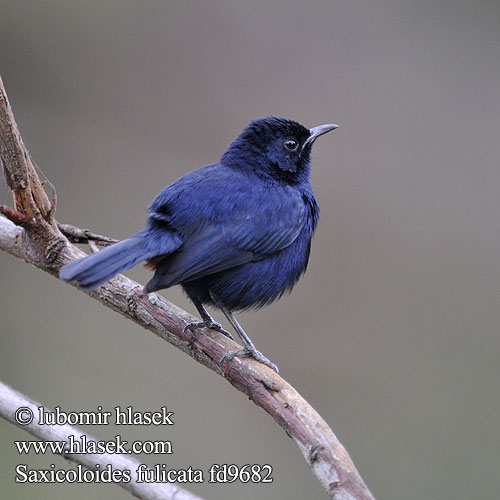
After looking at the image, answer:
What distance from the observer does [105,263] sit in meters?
3.24

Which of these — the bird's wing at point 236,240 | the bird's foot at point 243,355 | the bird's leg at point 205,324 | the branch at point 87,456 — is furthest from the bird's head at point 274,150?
the branch at point 87,456

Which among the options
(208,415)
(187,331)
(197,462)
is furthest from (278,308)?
(187,331)

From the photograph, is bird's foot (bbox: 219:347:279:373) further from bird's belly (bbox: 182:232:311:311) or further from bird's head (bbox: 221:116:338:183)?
bird's head (bbox: 221:116:338:183)

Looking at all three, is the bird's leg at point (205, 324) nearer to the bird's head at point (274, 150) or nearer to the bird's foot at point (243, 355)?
the bird's foot at point (243, 355)

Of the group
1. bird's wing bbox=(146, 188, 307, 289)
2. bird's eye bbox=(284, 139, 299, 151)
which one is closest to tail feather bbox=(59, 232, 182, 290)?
bird's wing bbox=(146, 188, 307, 289)

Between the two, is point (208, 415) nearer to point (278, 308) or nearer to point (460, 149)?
point (278, 308)

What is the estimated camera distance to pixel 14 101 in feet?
24.3

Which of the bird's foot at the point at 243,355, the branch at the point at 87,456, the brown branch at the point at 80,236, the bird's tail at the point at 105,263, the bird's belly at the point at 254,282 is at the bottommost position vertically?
the branch at the point at 87,456

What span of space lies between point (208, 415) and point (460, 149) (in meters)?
3.65

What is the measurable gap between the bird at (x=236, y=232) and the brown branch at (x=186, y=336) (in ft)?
0.40

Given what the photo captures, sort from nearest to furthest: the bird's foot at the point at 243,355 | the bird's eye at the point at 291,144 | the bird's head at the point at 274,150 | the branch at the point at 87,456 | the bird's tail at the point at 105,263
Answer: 1. the branch at the point at 87,456
2. the bird's tail at the point at 105,263
3. the bird's foot at the point at 243,355
4. the bird's head at the point at 274,150
5. the bird's eye at the point at 291,144

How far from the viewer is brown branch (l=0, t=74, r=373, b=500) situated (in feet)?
10.0

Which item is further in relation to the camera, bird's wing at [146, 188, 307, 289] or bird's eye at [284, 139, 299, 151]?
bird's eye at [284, 139, 299, 151]

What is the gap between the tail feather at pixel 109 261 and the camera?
3166mm
